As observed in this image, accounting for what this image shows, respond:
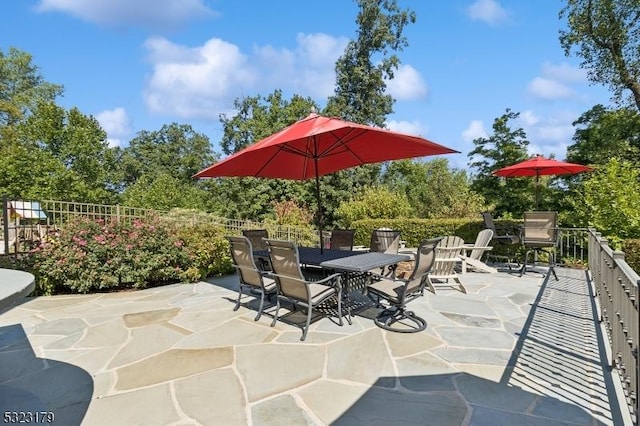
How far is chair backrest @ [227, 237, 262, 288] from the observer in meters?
4.13

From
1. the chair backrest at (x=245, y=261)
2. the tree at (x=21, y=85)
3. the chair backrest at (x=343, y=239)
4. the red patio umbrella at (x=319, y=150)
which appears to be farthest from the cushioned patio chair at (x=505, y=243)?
the tree at (x=21, y=85)

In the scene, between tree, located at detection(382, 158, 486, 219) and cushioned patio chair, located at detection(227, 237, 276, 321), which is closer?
cushioned patio chair, located at detection(227, 237, 276, 321)

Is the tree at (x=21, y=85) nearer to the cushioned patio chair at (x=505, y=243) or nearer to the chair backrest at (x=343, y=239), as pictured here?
the chair backrest at (x=343, y=239)

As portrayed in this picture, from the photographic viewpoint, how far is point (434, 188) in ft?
63.6

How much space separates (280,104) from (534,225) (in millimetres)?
16783

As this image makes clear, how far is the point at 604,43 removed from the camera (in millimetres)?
10672

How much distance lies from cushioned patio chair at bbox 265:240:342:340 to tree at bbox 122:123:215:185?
28.3 m

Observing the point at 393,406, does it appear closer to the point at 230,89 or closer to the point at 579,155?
the point at 579,155

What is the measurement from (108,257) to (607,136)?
1563 cm

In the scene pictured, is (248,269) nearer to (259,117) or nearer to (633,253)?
(633,253)

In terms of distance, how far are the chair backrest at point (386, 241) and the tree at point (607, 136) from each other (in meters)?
10.8

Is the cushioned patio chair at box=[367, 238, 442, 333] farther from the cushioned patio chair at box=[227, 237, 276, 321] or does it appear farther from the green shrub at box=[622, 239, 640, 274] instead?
the green shrub at box=[622, 239, 640, 274]

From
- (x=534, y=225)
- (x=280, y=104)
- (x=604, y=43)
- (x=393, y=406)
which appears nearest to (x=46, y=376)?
(x=393, y=406)

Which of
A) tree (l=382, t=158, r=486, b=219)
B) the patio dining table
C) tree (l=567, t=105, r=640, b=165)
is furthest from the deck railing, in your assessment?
tree (l=567, t=105, r=640, b=165)
